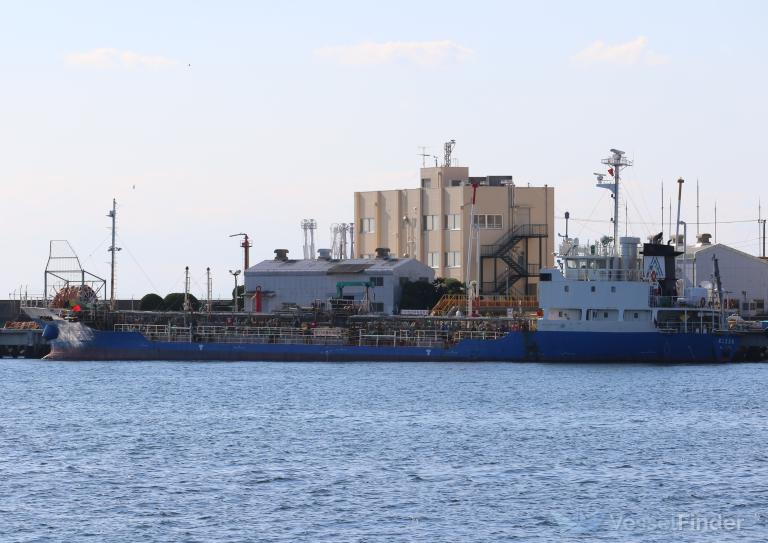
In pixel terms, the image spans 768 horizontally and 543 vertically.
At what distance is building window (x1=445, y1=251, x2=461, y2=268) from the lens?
Answer: 354 ft

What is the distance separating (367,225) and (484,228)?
45.0 feet

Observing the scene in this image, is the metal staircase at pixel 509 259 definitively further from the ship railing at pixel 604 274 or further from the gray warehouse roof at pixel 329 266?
the ship railing at pixel 604 274

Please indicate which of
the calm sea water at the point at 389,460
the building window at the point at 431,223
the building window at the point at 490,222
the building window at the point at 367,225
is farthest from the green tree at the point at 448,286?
the calm sea water at the point at 389,460

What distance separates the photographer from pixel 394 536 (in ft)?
98.7

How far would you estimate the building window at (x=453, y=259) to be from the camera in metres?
108

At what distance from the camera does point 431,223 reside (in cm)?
11075

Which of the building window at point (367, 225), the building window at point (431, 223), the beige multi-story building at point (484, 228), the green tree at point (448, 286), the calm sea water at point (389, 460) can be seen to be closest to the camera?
the calm sea water at point (389, 460)

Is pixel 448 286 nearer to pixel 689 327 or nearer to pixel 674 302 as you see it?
pixel 674 302

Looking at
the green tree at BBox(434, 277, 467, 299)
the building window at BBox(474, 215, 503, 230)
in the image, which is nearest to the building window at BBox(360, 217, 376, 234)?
the building window at BBox(474, 215, 503, 230)

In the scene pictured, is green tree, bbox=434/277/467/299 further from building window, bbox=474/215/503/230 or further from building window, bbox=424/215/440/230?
building window, bbox=424/215/440/230

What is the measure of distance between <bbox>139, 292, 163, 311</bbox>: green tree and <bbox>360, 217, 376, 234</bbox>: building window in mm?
18184

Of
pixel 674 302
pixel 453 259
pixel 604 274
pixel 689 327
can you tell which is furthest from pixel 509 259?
pixel 604 274

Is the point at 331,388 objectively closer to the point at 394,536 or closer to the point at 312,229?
the point at 394,536

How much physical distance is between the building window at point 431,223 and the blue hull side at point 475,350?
2919 centimetres
